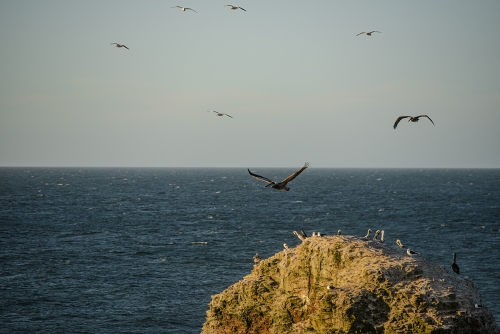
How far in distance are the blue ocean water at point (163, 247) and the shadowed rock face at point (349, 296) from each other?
15.1ft

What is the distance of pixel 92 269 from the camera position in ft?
200

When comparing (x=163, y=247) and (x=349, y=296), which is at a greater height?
(x=349, y=296)

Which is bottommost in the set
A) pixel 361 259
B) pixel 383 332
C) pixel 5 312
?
pixel 5 312

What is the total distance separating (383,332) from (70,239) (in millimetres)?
67936

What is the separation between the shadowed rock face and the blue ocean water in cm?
459

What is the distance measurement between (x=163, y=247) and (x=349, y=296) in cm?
5600

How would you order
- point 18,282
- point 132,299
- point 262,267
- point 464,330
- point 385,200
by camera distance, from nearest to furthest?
point 464,330 → point 262,267 → point 132,299 → point 18,282 → point 385,200

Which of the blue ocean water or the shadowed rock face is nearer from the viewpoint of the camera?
the shadowed rock face

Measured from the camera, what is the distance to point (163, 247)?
7544 cm

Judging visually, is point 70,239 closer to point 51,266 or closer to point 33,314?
point 51,266

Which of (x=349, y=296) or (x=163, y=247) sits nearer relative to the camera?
(x=349, y=296)

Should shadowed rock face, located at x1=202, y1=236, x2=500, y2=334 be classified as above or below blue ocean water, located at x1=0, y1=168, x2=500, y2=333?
above

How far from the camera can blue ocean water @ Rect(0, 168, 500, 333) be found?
148 feet

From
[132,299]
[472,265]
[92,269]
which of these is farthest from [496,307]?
[92,269]
